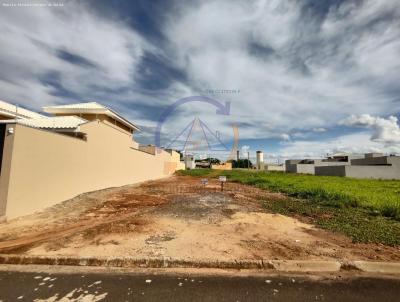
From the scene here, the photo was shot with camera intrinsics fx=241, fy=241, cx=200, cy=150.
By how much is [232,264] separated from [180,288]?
106cm

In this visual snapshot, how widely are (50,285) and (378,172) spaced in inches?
1551

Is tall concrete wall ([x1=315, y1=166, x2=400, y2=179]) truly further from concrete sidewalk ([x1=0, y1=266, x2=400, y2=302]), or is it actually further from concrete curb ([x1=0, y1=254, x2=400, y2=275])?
concrete sidewalk ([x1=0, y1=266, x2=400, y2=302])

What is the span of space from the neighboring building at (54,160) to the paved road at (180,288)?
4105 mm

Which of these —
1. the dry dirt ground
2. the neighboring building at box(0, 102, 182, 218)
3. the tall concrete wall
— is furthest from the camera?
the tall concrete wall

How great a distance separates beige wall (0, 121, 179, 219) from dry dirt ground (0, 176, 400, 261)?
25.2 inches

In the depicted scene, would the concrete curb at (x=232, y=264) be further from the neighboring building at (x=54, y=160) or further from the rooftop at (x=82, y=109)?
the rooftop at (x=82, y=109)

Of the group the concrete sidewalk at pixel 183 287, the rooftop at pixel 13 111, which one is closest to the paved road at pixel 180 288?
the concrete sidewalk at pixel 183 287

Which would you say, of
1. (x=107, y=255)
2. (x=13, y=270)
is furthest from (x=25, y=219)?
(x=107, y=255)

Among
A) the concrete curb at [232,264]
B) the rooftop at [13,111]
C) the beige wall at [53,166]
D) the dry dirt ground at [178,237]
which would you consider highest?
the rooftop at [13,111]

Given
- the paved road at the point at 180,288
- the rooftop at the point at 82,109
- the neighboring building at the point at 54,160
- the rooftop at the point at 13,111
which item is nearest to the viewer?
the paved road at the point at 180,288

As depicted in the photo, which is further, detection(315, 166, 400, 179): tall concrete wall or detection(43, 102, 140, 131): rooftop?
detection(315, 166, 400, 179): tall concrete wall

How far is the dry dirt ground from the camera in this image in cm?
434

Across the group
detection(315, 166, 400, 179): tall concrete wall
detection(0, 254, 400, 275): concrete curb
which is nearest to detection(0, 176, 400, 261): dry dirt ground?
detection(0, 254, 400, 275): concrete curb

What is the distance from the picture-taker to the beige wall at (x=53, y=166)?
6.74 meters
